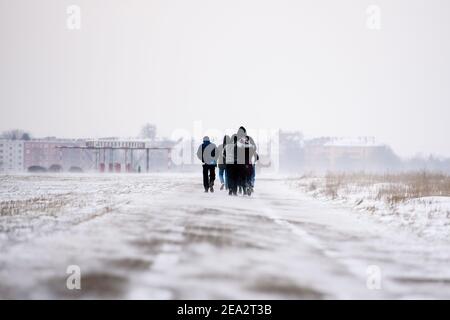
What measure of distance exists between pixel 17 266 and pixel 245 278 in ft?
8.51

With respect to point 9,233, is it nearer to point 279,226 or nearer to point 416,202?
point 279,226

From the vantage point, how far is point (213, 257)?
6199 millimetres

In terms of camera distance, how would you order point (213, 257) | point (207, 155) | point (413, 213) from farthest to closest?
point (207, 155)
point (413, 213)
point (213, 257)

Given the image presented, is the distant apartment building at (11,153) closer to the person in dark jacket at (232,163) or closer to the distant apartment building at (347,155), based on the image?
the distant apartment building at (347,155)

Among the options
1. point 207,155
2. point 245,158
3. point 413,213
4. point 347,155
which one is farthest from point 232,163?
point 347,155

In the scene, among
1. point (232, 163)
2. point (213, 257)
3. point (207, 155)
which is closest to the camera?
point (213, 257)

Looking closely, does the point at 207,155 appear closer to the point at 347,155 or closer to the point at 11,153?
the point at 347,155

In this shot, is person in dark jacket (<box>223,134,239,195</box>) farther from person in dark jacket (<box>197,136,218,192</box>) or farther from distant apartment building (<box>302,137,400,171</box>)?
distant apartment building (<box>302,137,400,171</box>)

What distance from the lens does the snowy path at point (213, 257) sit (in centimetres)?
475

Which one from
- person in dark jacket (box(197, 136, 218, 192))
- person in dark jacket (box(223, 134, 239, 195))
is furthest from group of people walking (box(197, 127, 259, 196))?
person in dark jacket (box(197, 136, 218, 192))

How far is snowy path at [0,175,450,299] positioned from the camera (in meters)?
4.75

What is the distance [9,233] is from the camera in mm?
8250

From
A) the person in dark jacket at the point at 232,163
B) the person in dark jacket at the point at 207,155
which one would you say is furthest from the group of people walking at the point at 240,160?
the person in dark jacket at the point at 207,155
